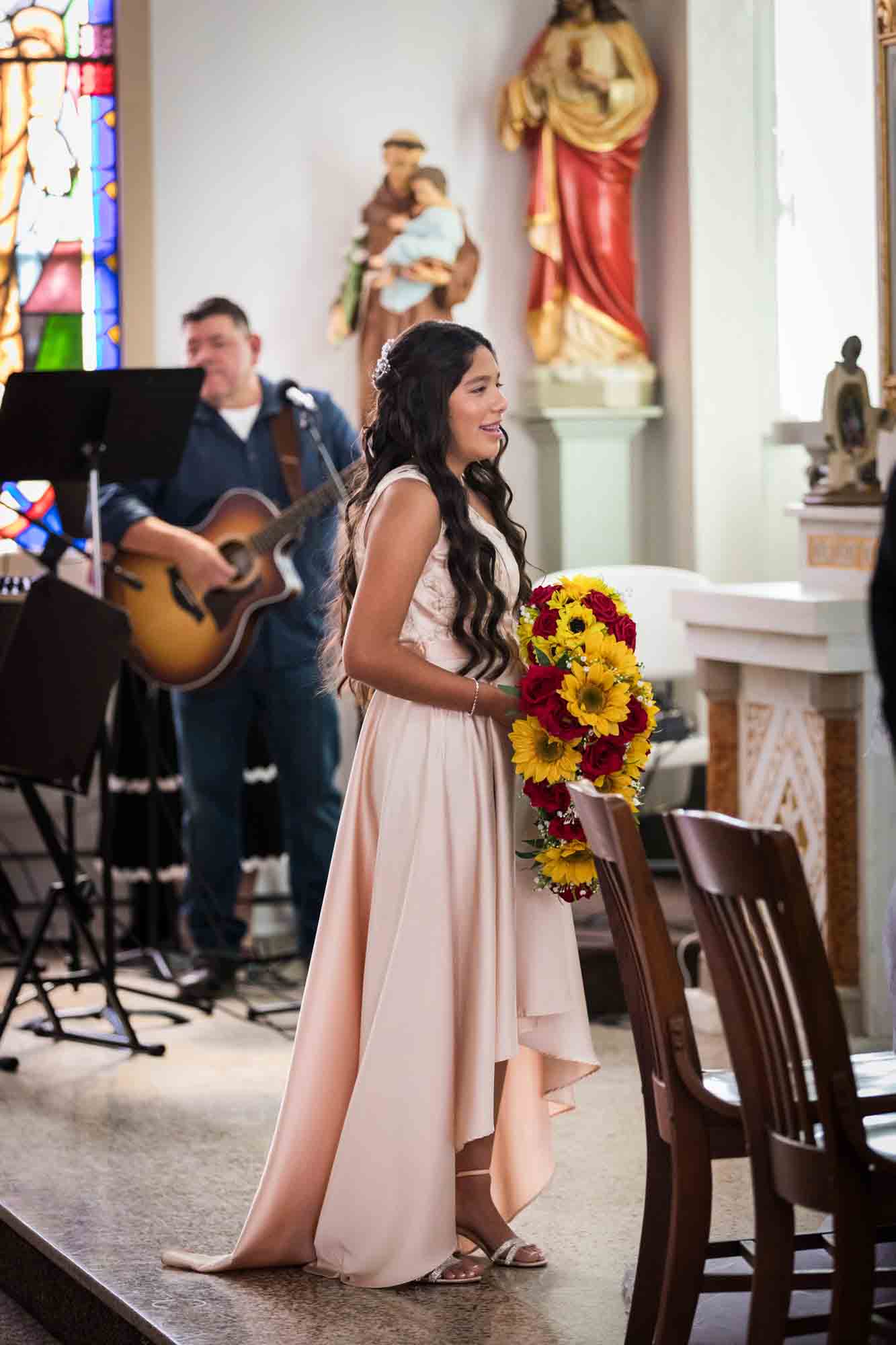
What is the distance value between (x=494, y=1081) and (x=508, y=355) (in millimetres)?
4354

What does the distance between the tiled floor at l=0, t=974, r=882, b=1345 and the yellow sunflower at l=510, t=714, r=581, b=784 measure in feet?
2.92

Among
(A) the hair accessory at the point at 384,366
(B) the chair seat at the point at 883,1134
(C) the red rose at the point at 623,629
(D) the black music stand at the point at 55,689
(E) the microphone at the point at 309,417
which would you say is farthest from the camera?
(E) the microphone at the point at 309,417

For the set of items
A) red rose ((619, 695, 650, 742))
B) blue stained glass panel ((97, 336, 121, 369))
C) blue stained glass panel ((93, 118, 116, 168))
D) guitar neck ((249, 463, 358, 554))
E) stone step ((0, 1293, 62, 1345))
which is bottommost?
stone step ((0, 1293, 62, 1345))

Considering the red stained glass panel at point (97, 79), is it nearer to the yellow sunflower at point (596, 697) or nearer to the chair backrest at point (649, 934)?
the yellow sunflower at point (596, 697)

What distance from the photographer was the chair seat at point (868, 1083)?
2.75 metres

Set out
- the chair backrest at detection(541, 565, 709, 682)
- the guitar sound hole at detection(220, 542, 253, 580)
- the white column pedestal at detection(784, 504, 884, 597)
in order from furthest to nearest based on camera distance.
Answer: the chair backrest at detection(541, 565, 709, 682) < the guitar sound hole at detection(220, 542, 253, 580) < the white column pedestal at detection(784, 504, 884, 597)

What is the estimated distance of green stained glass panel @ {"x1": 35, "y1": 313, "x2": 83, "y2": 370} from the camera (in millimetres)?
7270

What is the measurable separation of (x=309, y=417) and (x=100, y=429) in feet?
2.09

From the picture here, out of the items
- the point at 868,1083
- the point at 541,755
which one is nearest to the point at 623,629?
the point at 541,755

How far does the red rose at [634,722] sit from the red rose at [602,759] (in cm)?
2

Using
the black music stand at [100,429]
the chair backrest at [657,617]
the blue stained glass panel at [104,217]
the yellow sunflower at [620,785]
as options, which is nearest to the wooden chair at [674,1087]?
the yellow sunflower at [620,785]

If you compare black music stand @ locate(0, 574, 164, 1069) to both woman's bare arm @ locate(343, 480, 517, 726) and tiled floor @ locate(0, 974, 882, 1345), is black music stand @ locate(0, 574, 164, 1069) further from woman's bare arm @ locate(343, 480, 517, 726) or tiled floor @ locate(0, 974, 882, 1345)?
woman's bare arm @ locate(343, 480, 517, 726)

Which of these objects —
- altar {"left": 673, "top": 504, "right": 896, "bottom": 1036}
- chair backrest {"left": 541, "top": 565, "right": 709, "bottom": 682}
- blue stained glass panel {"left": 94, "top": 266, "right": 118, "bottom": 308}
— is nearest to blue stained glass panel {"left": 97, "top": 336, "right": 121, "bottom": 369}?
blue stained glass panel {"left": 94, "top": 266, "right": 118, "bottom": 308}

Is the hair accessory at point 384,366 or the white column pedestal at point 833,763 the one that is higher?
the hair accessory at point 384,366
